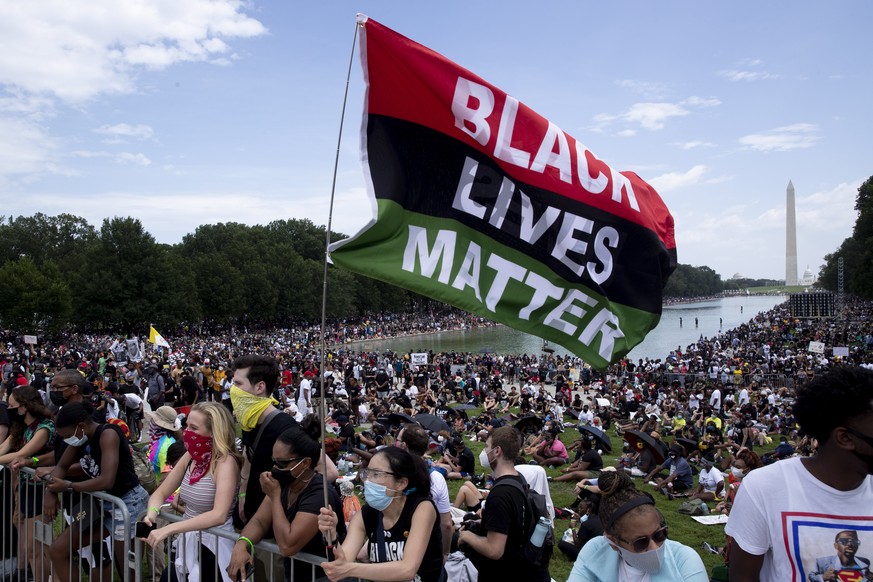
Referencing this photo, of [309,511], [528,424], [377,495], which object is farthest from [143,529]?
[528,424]

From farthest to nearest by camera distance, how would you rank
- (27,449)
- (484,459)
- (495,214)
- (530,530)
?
(484,459) < (27,449) < (495,214) < (530,530)

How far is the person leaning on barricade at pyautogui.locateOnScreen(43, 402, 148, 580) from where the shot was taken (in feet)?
15.2

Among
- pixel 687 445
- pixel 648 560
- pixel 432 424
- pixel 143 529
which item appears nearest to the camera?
pixel 648 560

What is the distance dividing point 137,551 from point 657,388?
24.2m

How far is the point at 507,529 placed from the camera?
145 inches

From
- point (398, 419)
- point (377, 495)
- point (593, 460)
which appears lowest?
point (593, 460)

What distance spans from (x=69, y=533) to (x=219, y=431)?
164 centimetres

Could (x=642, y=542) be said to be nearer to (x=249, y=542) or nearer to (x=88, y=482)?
(x=249, y=542)

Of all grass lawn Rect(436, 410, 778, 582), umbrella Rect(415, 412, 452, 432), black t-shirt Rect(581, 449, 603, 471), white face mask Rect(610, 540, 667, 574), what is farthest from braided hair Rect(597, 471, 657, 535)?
umbrella Rect(415, 412, 452, 432)

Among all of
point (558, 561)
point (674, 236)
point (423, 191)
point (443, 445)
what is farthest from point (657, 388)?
point (423, 191)

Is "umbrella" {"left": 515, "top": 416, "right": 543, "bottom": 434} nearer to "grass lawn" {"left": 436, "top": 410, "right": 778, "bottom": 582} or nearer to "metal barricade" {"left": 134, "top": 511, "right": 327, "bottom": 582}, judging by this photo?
"grass lawn" {"left": 436, "top": 410, "right": 778, "bottom": 582}

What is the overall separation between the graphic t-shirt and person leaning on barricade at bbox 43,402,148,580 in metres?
4.02

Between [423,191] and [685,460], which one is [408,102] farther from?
[685,460]

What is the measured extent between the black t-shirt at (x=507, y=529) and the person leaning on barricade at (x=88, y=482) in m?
2.58
